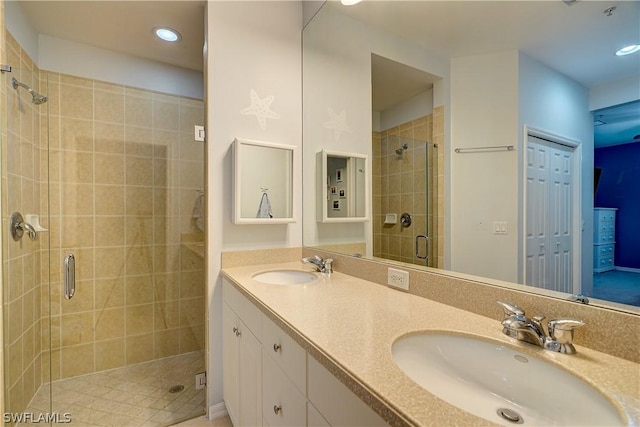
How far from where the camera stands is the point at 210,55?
1683mm

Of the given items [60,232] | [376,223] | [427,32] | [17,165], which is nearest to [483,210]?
[376,223]

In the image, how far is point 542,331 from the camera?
2.37ft

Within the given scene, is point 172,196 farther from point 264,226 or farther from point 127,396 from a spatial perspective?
point 127,396

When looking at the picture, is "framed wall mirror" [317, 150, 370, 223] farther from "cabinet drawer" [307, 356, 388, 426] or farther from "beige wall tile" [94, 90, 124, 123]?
"beige wall tile" [94, 90, 124, 123]

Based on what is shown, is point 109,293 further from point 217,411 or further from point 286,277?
point 286,277

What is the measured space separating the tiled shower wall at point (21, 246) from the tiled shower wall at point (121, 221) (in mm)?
→ 210

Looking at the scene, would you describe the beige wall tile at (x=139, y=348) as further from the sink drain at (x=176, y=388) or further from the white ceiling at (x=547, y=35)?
the white ceiling at (x=547, y=35)

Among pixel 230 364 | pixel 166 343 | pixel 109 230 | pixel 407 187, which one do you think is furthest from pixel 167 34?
pixel 166 343

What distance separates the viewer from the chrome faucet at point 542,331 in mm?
684

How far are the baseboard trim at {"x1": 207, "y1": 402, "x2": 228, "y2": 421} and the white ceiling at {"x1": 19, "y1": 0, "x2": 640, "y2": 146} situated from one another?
6.76 ft

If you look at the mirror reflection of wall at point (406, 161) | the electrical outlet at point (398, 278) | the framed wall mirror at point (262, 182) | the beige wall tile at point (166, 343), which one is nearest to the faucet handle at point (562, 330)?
the mirror reflection of wall at point (406, 161)

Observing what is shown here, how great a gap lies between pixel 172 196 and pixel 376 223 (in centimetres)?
166

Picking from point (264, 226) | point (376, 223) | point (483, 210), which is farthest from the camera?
point (264, 226)

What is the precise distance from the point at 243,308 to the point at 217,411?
0.85m
